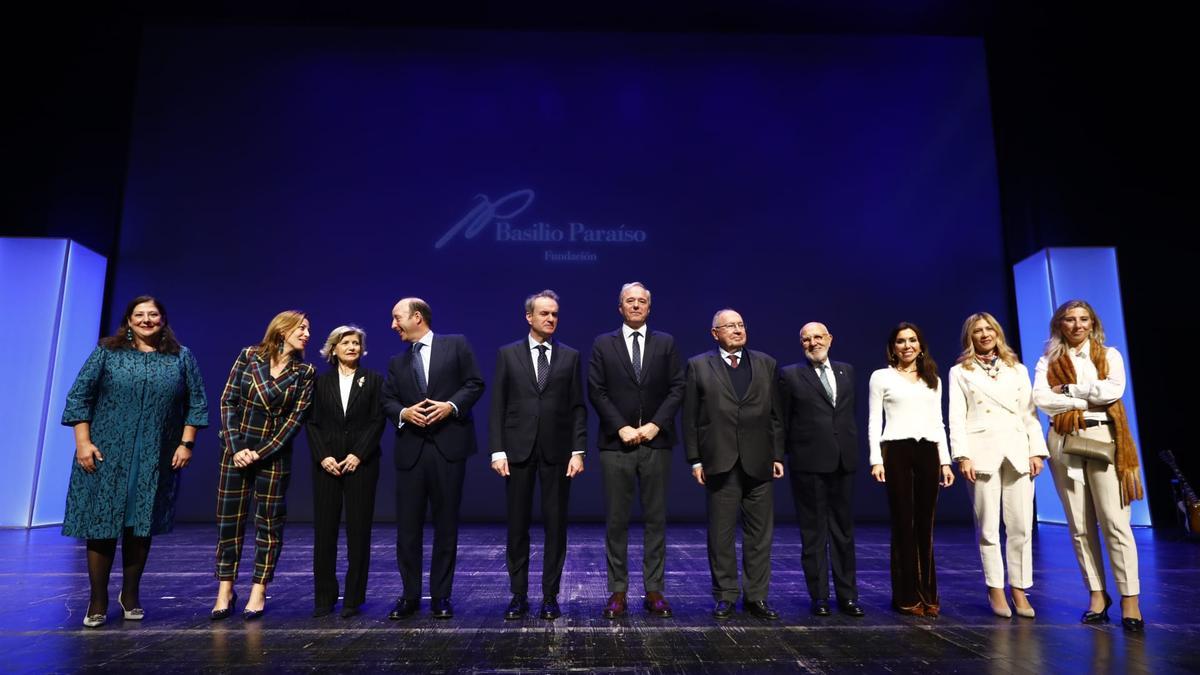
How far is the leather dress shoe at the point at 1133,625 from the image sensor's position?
8.03ft

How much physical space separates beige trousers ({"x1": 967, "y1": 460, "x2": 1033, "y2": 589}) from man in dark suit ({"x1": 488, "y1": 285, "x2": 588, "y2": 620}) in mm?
1843

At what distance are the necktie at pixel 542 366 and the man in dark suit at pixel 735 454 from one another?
65cm

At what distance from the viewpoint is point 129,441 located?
2734 mm

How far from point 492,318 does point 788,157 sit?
3684 millimetres

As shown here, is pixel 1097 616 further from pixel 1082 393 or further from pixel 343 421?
pixel 343 421

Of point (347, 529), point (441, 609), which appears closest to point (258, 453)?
point (347, 529)

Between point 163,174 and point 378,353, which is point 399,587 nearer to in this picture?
point 378,353

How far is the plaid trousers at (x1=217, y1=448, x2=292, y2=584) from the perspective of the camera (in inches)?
107

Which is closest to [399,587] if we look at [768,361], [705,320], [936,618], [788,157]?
[768,361]

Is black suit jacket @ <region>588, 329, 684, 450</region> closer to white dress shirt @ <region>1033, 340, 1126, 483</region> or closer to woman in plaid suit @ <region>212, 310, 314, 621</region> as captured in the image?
woman in plaid suit @ <region>212, 310, 314, 621</region>

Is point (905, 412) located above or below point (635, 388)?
below

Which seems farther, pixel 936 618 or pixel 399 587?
pixel 399 587

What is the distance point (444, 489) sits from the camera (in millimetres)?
2787

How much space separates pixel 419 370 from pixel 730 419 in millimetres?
1435
